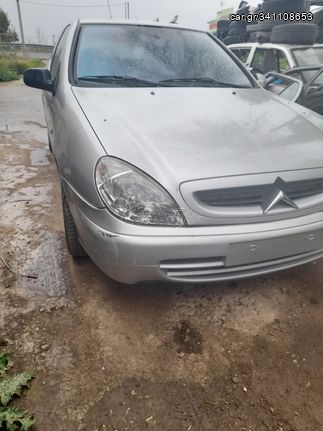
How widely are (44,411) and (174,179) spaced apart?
1091 mm

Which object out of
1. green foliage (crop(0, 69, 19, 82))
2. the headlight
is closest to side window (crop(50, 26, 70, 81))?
the headlight

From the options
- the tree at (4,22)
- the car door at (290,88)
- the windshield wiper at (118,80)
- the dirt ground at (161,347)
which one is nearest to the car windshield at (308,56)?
the car door at (290,88)

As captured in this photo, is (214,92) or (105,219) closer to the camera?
(105,219)

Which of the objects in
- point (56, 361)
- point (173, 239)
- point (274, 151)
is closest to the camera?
point (173, 239)

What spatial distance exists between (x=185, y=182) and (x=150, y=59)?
1430 millimetres

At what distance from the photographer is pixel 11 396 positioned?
4.79ft

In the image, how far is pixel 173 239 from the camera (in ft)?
4.99

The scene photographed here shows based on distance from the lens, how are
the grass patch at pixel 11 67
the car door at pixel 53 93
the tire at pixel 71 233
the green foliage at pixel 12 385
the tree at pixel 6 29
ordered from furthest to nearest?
1. the tree at pixel 6 29
2. the grass patch at pixel 11 67
3. the car door at pixel 53 93
4. the tire at pixel 71 233
5. the green foliage at pixel 12 385

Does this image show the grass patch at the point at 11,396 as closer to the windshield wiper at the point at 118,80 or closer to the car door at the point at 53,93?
the car door at the point at 53,93

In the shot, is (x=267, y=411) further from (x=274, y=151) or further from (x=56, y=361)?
(x=274, y=151)

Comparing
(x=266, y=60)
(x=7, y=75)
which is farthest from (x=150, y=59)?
(x=7, y=75)

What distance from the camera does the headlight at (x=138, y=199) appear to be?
5.10 ft

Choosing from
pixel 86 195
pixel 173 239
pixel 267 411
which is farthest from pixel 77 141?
pixel 267 411

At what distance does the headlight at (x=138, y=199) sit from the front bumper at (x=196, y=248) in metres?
0.05
